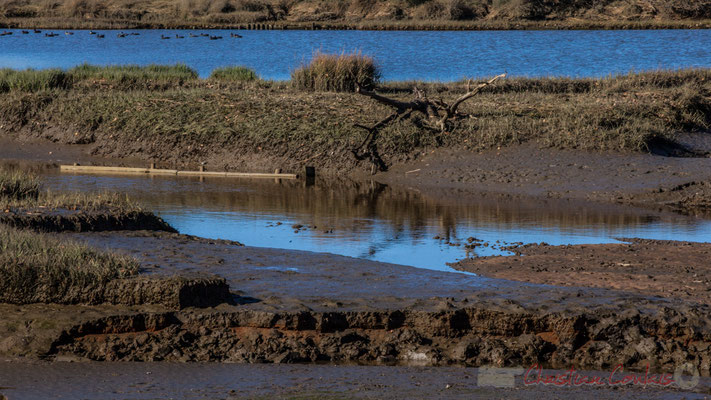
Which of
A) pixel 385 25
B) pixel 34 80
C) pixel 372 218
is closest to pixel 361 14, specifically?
pixel 385 25

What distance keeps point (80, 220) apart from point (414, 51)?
31.3m

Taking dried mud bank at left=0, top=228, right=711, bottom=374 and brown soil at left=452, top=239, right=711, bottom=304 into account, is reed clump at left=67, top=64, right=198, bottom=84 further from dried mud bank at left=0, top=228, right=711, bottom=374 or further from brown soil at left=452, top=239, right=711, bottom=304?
dried mud bank at left=0, top=228, right=711, bottom=374

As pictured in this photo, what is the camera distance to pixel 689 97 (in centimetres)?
2038

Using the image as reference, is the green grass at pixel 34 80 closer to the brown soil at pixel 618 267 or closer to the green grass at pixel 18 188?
the green grass at pixel 18 188

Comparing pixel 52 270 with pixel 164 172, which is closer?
pixel 52 270

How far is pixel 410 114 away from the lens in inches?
759

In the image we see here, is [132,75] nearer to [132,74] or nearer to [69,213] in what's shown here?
[132,74]

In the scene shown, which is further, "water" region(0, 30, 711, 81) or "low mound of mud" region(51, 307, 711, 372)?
"water" region(0, 30, 711, 81)

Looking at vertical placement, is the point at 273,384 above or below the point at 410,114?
below

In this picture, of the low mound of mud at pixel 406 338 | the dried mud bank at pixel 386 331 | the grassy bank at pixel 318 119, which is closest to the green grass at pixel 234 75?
the grassy bank at pixel 318 119

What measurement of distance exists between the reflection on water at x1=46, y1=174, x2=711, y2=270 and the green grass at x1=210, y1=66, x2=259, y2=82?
7.88 meters

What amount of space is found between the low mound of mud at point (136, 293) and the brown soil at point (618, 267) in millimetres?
3314

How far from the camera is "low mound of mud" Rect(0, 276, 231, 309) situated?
7773mm

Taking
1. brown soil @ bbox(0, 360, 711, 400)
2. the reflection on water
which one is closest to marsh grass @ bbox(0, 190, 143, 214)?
the reflection on water
